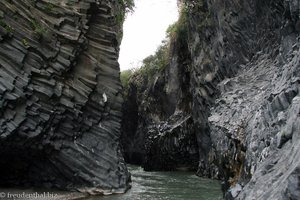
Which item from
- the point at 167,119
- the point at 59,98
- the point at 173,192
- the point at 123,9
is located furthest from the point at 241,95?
the point at 167,119

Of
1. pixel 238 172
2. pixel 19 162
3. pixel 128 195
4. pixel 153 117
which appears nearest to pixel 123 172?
pixel 128 195

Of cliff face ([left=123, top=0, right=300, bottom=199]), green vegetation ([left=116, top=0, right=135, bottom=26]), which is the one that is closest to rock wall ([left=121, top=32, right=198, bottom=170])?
cliff face ([left=123, top=0, right=300, bottom=199])

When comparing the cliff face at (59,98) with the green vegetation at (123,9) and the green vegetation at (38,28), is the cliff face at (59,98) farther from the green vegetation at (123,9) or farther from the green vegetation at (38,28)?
the green vegetation at (123,9)

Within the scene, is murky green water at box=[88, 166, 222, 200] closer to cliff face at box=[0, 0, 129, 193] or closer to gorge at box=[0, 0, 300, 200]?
gorge at box=[0, 0, 300, 200]

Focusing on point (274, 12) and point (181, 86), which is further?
point (181, 86)

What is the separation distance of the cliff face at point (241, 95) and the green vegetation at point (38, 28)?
8.75m

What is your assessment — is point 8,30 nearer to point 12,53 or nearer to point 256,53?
point 12,53

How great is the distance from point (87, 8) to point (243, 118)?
1074 centimetres

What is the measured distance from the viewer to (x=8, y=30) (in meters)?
19.0

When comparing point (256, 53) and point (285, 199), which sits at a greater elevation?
point (256, 53)

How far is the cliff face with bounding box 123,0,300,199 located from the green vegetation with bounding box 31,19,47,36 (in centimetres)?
875

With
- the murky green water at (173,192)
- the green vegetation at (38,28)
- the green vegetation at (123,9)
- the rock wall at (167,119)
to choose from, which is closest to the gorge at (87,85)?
the green vegetation at (38,28)

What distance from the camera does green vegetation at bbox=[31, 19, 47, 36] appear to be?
20125 millimetres


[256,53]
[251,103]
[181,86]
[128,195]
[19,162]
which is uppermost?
[181,86]
